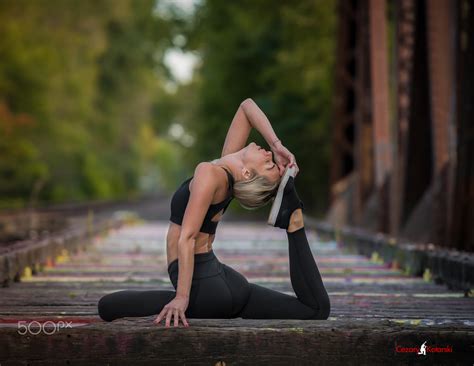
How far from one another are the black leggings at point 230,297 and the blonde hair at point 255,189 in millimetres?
296

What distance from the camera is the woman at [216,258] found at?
4293mm

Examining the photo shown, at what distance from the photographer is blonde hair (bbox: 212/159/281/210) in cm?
443

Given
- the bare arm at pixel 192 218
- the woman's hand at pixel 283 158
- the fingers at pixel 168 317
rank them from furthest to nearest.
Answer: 1. the woman's hand at pixel 283 158
2. the bare arm at pixel 192 218
3. the fingers at pixel 168 317

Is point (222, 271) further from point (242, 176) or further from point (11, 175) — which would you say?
point (11, 175)

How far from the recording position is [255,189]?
14.6 ft

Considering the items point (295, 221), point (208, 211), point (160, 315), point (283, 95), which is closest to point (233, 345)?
point (160, 315)

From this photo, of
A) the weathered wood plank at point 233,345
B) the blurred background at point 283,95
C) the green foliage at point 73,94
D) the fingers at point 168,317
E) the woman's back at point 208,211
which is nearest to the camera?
the weathered wood plank at point 233,345

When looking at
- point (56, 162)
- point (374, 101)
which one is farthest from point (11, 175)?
point (374, 101)

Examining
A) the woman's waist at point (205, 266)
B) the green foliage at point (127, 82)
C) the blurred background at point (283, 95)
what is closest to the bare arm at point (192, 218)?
the woman's waist at point (205, 266)

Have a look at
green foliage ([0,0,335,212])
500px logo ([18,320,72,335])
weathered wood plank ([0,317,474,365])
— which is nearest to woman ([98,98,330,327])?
weathered wood plank ([0,317,474,365])

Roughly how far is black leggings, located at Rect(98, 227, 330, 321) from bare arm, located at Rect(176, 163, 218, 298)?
8.7 inches

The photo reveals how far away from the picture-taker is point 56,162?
153 ft

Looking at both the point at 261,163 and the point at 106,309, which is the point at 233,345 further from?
the point at 261,163

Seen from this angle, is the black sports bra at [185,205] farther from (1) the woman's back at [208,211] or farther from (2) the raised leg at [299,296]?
(2) the raised leg at [299,296]
